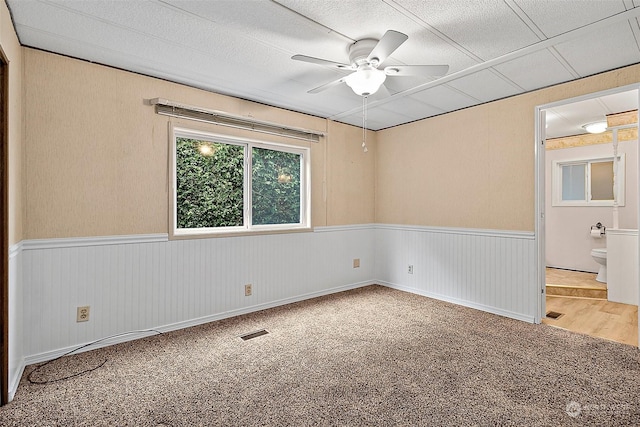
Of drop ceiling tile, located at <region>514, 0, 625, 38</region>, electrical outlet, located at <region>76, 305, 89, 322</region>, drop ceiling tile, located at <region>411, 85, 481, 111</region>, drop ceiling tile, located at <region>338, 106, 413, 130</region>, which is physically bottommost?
electrical outlet, located at <region>76, 305, 89, 322</region>

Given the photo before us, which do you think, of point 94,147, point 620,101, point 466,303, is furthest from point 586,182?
point 94,147

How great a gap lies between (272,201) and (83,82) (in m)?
Result: 2.10

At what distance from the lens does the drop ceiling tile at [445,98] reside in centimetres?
338

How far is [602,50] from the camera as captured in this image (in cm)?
252

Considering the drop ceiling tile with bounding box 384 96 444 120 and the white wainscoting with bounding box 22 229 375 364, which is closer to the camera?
the white wainscoting with bounding box 22 229 375 364

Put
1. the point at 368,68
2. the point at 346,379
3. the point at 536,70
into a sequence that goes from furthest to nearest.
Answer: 1. the point at 536,70
2. the point at 368,68
3. the point at 346,379

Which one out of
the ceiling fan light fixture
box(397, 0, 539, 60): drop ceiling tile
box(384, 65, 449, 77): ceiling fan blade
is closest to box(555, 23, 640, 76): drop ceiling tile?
box(397, 0, 539, 60): drop ceiling tile

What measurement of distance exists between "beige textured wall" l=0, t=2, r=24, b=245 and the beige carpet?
1083 mm

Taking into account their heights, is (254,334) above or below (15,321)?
below

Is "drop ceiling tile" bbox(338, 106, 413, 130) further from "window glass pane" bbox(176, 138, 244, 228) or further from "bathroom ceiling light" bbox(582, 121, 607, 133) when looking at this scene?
"bathroom ceiling light" bbox(582, 121, 607, 133)

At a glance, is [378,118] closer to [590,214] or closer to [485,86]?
[485,86]

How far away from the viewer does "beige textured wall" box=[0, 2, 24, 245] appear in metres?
1.95

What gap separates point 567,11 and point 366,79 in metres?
1.25

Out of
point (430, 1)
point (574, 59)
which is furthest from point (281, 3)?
point (574, 59)
